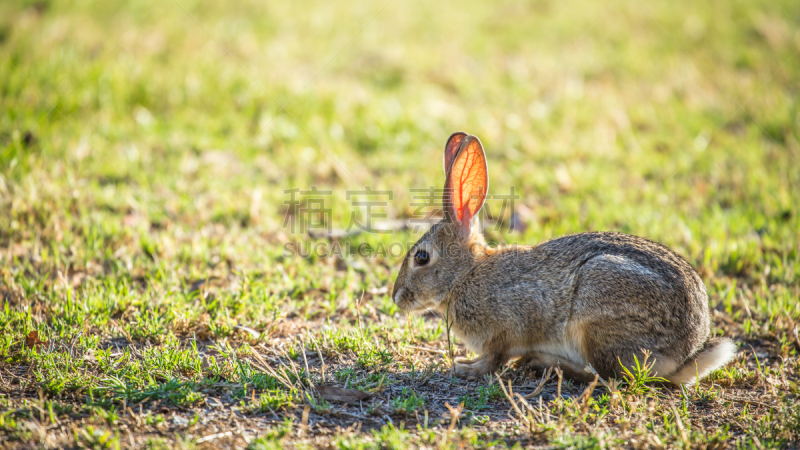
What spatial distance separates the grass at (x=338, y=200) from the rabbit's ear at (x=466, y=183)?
86 cm

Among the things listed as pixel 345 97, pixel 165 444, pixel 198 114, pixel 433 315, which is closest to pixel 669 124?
pixel 345 97

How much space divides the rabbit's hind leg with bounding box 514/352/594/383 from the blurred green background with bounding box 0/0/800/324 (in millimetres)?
1485

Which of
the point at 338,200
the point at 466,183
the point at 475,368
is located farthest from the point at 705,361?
the point at 338,200

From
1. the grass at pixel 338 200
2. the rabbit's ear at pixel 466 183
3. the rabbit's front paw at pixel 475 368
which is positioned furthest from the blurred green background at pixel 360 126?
the rabbit's front paw at pixel 475 368

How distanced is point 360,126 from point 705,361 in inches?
200

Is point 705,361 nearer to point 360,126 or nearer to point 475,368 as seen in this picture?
point 475,368

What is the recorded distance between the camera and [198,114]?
7.62m

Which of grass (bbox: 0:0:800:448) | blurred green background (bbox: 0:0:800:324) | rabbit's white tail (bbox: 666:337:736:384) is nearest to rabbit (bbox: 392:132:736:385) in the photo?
rabbit's white tail (bbox: 666:337:736:384)

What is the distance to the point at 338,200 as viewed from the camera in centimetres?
639

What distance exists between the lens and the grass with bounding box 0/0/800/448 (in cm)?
327

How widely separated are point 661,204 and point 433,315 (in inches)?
124

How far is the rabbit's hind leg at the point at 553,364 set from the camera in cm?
375

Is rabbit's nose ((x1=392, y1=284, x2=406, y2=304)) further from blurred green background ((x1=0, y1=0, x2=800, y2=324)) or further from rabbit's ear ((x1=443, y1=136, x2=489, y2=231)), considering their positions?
blurred green background ((x1=0, y1=0, x2=800, y2=324))

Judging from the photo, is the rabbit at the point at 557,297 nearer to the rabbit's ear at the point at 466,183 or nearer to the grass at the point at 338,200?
the rabbit's ear at the point at 466,183
